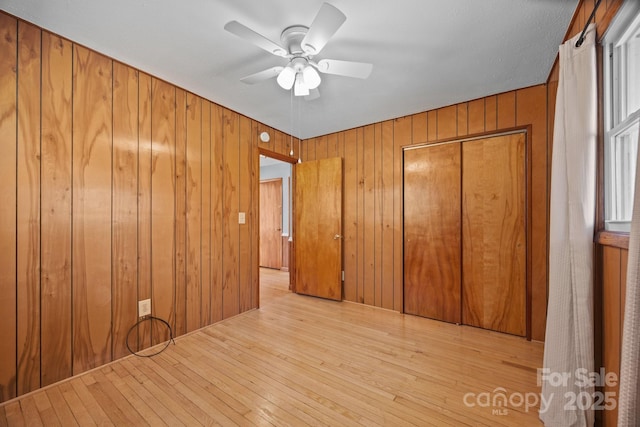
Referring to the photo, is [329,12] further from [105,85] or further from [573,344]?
[573,344]

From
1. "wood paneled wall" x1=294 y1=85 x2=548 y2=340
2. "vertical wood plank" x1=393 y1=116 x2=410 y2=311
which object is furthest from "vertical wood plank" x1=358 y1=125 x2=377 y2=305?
"vertical wood plank" x1=393 y1=116 x2=410 y2=311

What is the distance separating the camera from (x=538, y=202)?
238 cm

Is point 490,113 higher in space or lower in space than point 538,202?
higher

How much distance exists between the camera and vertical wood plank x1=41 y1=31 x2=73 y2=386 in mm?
1705

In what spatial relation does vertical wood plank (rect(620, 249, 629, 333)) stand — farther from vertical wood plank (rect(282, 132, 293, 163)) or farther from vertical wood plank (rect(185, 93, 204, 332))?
vertical wood plank (rect(282, 132, 293, 163))

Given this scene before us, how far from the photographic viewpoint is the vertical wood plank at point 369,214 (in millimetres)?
3336

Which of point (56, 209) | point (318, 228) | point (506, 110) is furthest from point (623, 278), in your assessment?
point (56, 209)

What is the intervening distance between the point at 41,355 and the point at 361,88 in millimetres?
3182

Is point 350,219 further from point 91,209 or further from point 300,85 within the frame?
point 91,209

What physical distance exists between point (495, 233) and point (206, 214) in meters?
3.00

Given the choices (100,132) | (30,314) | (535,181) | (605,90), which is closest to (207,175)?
(100,132)

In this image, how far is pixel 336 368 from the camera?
1969 mm

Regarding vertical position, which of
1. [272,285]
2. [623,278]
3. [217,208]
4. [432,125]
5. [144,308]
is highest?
[432,125]

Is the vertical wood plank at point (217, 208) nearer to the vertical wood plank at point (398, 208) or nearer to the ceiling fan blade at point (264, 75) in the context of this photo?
the ceiling fan blade at point (264, 75)
